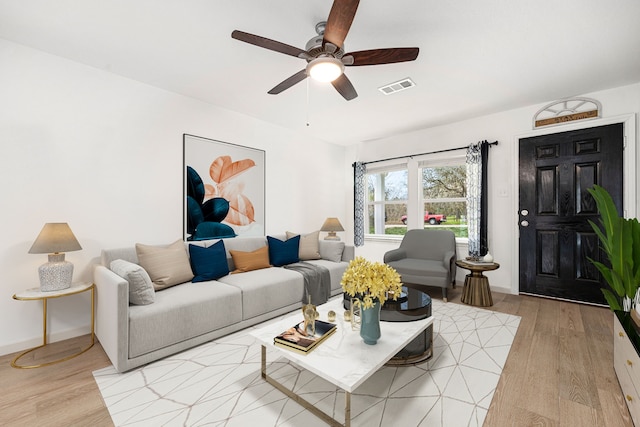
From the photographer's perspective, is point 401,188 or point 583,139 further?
point 401,188

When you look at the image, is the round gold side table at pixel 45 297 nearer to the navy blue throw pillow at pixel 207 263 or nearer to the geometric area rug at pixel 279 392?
the geometric area rug at pixel 279 392

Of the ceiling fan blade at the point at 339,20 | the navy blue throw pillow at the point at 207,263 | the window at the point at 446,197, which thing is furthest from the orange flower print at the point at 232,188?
the window at the point at 446,197

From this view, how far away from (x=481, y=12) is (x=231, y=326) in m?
3.25

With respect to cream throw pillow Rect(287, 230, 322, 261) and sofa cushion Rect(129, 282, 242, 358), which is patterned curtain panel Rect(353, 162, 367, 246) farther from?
sofa cushion Rect(129, 282, 242, 358)

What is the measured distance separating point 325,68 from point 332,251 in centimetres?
263

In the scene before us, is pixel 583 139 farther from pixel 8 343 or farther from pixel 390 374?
pixel 8 343

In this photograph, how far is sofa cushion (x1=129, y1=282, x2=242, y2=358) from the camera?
2033mm

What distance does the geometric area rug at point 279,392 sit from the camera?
1538mm

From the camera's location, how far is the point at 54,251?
86.4 inches

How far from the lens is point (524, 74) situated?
2871 millimetres

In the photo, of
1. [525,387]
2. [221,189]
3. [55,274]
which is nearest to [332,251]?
[221,189]

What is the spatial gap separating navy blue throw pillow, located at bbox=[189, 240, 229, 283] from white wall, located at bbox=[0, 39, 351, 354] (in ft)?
1.85

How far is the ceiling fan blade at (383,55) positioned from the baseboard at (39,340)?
3414 millimetres

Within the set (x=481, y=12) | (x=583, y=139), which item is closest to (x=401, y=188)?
(x=583, y=139)
